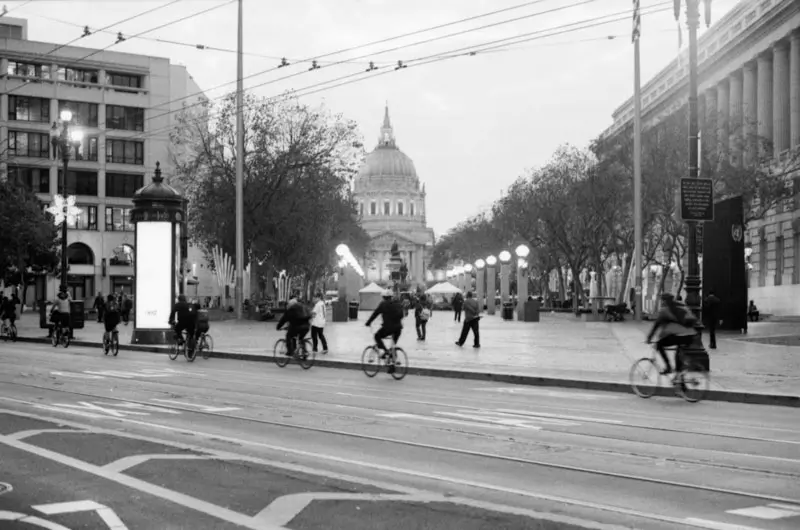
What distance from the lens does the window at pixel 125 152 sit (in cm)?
8988

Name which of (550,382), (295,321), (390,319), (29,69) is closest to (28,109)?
(29,69)

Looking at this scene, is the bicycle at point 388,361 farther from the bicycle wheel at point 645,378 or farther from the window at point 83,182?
the window at point 83,182

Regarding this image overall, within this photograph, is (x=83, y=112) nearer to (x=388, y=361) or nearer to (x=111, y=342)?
(x=111, y=342)

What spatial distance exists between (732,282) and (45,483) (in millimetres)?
30267

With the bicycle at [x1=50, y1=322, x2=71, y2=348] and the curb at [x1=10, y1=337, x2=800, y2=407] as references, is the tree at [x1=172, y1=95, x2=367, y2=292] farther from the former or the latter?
the curb at [x1=10, y1=337, x2=800, y2=407]

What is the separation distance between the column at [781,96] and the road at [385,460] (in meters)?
55.9

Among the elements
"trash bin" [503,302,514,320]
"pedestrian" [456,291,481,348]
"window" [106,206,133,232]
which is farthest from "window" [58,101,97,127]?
Answer: "pedestrian" [456,291,481,348]

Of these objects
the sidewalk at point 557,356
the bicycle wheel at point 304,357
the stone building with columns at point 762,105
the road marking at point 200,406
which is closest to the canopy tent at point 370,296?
the stone building with columns at point 762,105

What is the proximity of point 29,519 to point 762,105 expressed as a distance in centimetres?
7267

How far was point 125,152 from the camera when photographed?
90562 mm

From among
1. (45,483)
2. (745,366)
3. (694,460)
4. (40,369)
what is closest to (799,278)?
(745,366)

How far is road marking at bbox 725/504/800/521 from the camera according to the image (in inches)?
315

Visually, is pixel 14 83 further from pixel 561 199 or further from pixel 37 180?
pixel 561 199

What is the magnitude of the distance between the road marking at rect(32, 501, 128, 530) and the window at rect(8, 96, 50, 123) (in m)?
83.9
